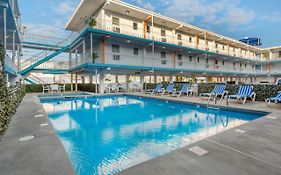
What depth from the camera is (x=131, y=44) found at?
19.2m

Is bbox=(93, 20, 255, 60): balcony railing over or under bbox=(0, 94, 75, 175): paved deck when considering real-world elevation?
over

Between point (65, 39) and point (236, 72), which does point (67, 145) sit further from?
point (236, 72)

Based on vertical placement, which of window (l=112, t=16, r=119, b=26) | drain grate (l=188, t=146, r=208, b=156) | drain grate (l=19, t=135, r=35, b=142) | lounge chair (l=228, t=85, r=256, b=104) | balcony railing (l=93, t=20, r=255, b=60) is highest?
window (l=112, t=16, r=119, b=26)

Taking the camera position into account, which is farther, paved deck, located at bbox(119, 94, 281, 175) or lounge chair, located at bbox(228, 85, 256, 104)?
lounge chair, located at bbox(228, 85, 256, 104)

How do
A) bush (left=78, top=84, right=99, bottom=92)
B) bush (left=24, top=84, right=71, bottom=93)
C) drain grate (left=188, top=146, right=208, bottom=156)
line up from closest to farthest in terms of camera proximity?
drain grate (left=188, top=146, right=208, bottom=156) < bush (left=78, top=84, right=99, bottom=92) < bush (left=24, top=84, right=71, bottom=93)

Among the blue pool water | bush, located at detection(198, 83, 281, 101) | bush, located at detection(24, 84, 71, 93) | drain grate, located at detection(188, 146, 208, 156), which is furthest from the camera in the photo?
bush, located at detection(24, 84, 71, 93)

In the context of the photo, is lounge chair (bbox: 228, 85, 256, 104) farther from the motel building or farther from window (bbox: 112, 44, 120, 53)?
window (bbox: 112, 44, 120, 53)

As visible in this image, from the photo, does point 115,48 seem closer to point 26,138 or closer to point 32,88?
point 32,88

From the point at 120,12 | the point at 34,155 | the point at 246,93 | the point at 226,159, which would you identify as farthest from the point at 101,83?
the point at 226,159

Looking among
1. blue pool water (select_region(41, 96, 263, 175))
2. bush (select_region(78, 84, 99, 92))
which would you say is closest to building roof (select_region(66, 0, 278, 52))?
bush (select_region(78, 84, 99, 92))

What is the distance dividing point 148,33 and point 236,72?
71.9 feet

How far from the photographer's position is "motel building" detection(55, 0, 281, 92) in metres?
16.8

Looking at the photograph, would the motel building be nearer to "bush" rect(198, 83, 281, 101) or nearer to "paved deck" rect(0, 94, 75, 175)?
"bush" rect(198, 83, 281, 101)

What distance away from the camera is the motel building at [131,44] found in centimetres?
1675
